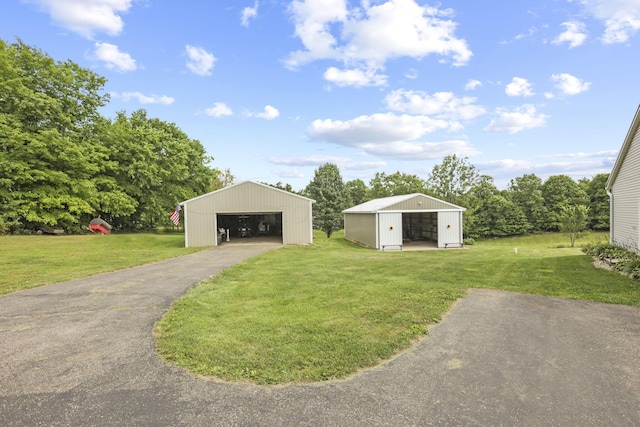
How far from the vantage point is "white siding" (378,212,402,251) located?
20.9 meters

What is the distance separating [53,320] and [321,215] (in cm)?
3559

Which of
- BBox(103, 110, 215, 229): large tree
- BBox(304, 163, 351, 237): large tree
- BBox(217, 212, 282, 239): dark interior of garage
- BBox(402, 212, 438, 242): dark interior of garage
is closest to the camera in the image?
BBox(402, 212, 438, 242): dark interior of garage

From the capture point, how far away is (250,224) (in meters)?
29.0

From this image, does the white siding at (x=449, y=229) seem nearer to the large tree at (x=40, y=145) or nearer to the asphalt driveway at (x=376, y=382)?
the asphalt driveway at (x=376, y=382)

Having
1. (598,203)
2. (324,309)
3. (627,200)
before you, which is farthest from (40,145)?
(598,203)

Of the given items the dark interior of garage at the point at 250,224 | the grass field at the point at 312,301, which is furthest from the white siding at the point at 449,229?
the dark interior of garage at the point at 250,224

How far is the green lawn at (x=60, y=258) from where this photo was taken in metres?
9.25

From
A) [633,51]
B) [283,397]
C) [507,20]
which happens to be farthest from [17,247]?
[633,51]

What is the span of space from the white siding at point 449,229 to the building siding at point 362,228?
14.2 feet

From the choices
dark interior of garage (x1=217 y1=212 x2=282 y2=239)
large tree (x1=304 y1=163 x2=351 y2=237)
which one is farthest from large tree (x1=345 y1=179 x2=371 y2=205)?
dark interior of garage (x1=217 y1=212 x2=282 y2=239)

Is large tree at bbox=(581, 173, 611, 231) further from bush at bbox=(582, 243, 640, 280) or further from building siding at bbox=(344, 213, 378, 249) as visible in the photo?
bush at bbox=(582, 243, 640, 280)

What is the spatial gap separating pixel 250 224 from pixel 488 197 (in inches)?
1254

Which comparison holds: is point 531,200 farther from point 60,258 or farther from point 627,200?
point 60,258

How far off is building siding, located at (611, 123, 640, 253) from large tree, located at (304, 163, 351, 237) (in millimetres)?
29130
